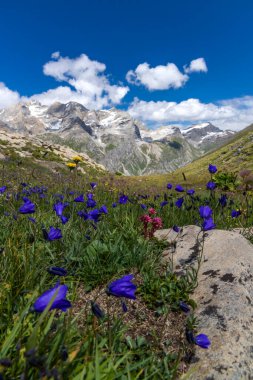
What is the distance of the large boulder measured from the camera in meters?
3.25

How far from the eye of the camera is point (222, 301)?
4.02 m

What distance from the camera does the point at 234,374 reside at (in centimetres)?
314

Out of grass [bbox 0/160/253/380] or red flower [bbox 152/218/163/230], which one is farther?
red flower [bbox 152/218/163/230]

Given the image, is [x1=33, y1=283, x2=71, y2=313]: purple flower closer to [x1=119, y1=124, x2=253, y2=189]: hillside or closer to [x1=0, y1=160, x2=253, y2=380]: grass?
[x1=0, y1=160, x2=253, y2=380]: grass

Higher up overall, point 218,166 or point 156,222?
point 218,166

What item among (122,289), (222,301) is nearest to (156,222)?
(222,301)

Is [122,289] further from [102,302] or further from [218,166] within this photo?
[218,166]

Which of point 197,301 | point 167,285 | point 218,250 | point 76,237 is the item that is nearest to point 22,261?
point 76,237

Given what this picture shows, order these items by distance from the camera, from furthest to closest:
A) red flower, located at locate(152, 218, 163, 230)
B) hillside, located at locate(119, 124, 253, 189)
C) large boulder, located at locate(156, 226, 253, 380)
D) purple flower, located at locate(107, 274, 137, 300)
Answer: hillside, located at locate(119, 124, 253, 189)
red flower, located at locate(152, 218, 163, 230)
large boulder, located at locate(156, 226, 253, 380)
purple flower, located at locate(107, 274, 137, 300)

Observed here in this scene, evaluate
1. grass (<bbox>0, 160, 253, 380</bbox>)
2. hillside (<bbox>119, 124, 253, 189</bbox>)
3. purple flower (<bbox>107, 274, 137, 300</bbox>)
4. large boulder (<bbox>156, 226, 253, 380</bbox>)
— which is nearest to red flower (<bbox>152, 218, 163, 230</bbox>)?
grass (<bbox>0, 160, 253, 380</bbox>)

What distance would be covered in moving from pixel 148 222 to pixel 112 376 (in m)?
3.76

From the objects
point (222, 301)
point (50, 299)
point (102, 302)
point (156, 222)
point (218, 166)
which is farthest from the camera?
point (218, 166)

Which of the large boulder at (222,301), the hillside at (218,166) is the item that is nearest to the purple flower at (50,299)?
the large boulder at (222,301)

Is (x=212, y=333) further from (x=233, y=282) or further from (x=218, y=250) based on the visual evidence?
(x=218, y=250)
